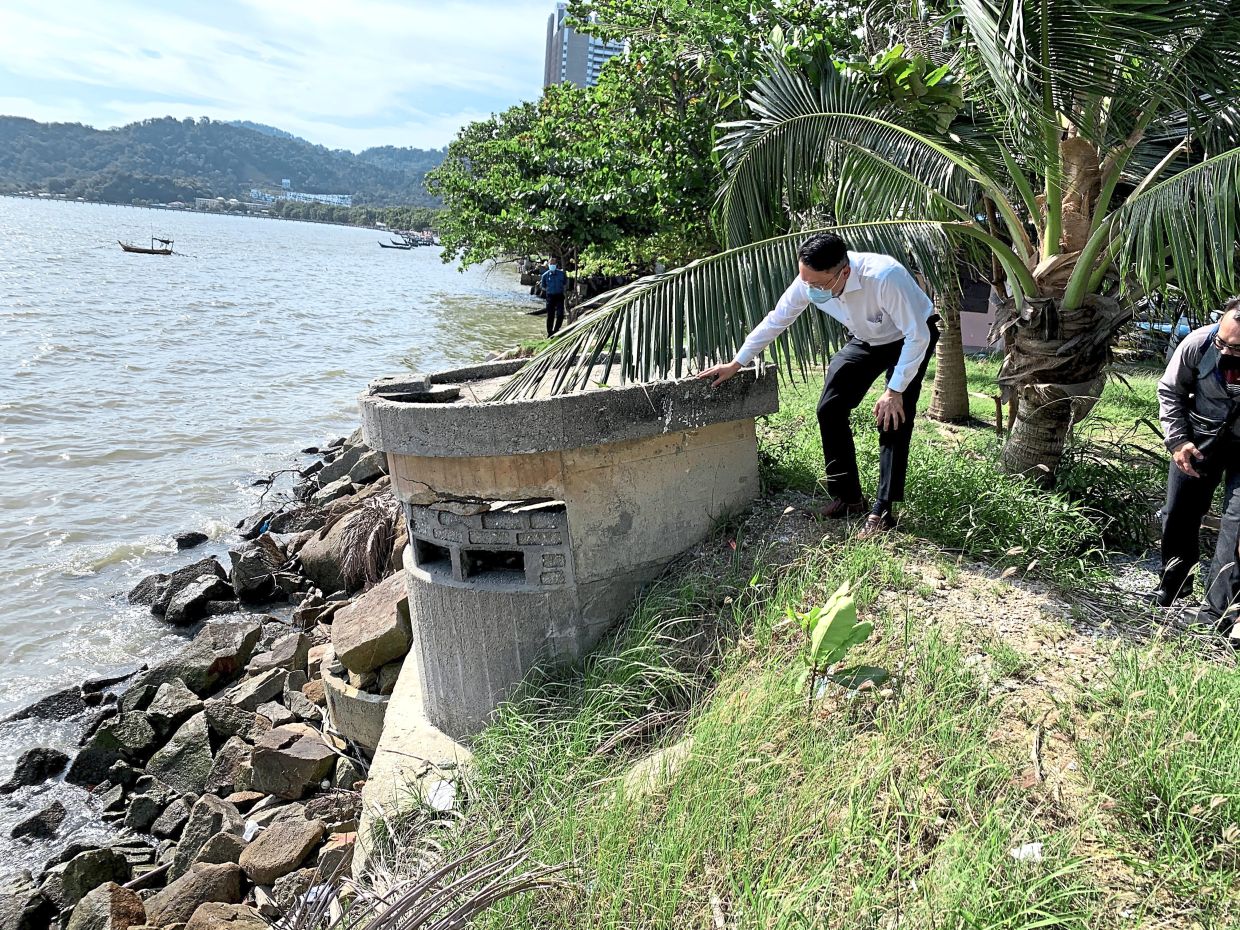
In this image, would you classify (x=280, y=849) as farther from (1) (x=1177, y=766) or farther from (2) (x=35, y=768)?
(1) (x=1177, y=766)

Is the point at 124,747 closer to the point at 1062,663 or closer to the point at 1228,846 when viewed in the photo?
the point at 1062,663

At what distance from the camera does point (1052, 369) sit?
18.5ft

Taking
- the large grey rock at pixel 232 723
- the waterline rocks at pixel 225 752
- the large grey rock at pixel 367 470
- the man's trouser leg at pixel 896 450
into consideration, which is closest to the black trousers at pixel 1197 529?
the man's trouser leg at pixel 896 450

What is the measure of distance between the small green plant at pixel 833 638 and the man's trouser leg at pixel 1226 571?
1.74 m

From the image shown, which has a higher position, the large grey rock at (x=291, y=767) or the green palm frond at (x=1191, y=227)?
the green palm frond at (x=1191, y=227)

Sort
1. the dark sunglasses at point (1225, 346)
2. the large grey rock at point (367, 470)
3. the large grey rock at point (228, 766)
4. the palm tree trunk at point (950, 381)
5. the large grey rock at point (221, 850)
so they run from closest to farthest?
the dark sunglasses at point (1225, 346), the large grey rock at point (221, 850), the large grey rock at point (228, 766), the palm tree trunk at point (950, 381), the large grey rock at point (367, 470)

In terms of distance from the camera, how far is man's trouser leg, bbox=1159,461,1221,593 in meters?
4.38

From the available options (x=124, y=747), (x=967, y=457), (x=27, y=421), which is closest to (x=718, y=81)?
(x=967, y=457)

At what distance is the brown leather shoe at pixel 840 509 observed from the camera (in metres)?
5.03

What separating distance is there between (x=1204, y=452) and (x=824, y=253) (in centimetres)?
201

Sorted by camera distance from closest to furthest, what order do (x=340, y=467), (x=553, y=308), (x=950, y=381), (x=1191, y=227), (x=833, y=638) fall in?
(x=833, y=638)
(x=1191, y=227)
(x=950, y=381)
(x=340, y=467)
(x=553, y=308)

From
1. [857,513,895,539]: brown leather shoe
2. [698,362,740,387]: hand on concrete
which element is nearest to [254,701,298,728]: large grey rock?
[698,362,740,387]: hand on concrete

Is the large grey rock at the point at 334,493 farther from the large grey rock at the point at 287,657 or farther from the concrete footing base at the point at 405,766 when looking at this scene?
the concrete footing base at the point at 405,766

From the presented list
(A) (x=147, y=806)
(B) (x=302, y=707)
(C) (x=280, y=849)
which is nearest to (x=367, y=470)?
(B) (x=302, y=707)
